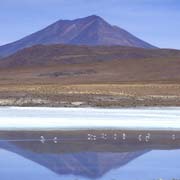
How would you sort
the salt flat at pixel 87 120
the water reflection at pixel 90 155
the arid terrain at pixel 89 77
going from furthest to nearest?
the arid terrain at pixel 89 77 < the salt flat at pixel 87 120 < the water reflection at pixel 90 155

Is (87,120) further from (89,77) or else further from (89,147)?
(89,77)

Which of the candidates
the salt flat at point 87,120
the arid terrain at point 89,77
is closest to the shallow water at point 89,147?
the salt flat at point 87,120

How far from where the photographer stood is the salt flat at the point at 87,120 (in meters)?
24.0

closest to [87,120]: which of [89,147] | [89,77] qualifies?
[89,147]

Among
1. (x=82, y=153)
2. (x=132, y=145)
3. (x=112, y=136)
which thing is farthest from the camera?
(x=112, y=136)

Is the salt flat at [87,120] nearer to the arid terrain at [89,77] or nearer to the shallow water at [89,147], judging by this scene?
the shallow water at [89,147]

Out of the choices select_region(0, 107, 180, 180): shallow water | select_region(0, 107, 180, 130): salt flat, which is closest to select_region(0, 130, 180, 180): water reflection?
select_region(0, 107, 180, 180): shallow water

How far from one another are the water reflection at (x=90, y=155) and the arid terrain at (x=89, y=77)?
1634 cm

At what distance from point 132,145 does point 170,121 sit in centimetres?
840

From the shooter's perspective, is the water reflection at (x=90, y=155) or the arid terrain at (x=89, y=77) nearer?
the water reflection at (x=90, y=155)

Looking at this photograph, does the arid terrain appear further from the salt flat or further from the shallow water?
the shallow water

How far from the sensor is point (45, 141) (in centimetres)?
1944

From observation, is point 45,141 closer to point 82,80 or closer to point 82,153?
point 82,153

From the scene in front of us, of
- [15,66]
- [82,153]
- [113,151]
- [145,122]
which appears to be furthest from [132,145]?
[15,66]
